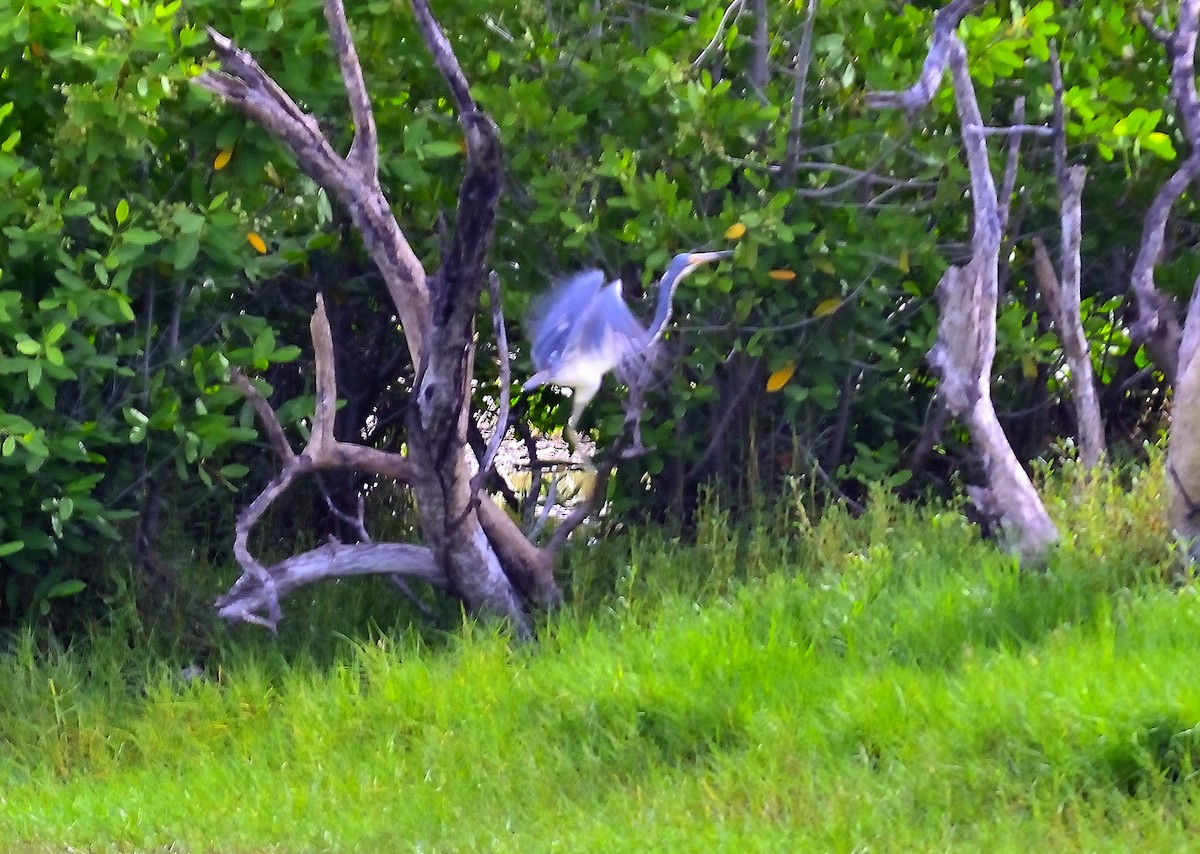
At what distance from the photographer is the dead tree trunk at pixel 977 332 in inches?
226

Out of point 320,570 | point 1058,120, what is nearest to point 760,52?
point 1058,120

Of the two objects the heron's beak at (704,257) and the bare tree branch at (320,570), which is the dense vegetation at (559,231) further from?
the bare tree branch at (320,570)

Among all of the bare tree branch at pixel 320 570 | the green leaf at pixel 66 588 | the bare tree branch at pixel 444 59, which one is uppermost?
the bare tree branch at pixel 444 59

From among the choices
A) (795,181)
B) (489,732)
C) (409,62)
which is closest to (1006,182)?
(795,181)

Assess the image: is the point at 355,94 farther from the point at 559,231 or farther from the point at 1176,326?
the point at 1176,326

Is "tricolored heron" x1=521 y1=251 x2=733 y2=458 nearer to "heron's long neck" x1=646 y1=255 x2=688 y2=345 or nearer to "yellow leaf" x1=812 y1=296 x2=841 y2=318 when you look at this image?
"heron's long neck" x1=646 y1=255 x2=688 y2=345

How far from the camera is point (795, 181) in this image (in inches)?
264

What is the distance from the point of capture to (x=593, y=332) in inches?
236

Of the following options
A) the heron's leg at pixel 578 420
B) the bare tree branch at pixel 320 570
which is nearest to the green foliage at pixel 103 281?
the bare tree branch at pixel 320 570

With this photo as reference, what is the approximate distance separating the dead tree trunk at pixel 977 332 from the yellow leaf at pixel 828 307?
78 centimetres

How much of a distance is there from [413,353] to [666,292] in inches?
42.4

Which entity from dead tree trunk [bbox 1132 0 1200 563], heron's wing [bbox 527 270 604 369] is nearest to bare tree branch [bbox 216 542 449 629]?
heron's wing [bbox 527 270 604 369]

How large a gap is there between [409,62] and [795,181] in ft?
6.05

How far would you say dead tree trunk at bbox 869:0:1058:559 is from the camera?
5.74 metres
